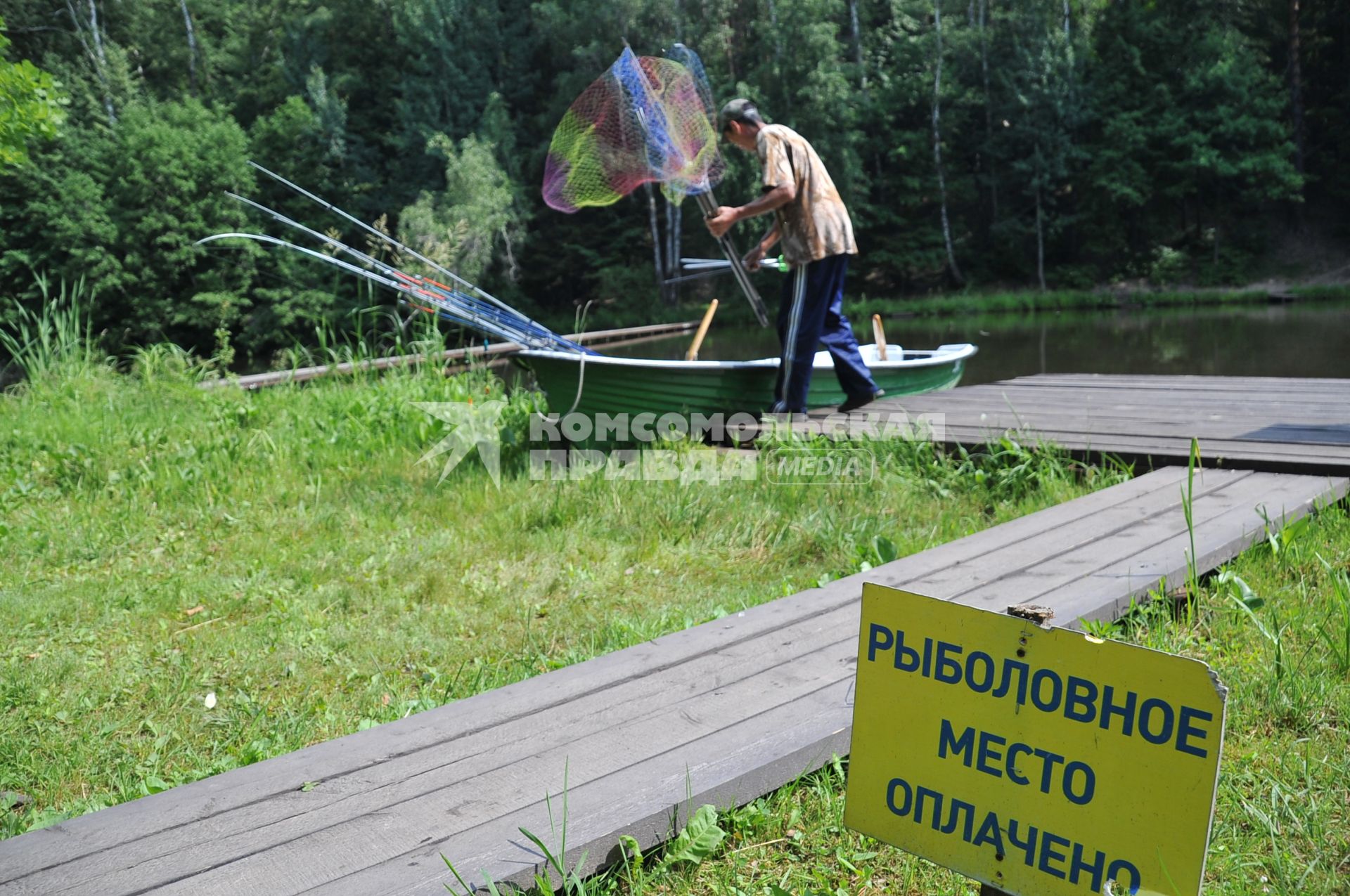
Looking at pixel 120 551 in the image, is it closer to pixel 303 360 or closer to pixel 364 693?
pixel 364 693

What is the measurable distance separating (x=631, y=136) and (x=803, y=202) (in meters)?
0.97

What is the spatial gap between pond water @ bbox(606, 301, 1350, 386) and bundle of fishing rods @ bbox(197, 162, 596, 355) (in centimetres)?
648

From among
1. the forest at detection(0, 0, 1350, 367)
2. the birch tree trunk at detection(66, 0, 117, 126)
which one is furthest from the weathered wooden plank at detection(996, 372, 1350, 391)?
the birch tree trunk at detection(66, 0, 117, 126)

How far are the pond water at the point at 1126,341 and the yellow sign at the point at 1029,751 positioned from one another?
1007cm

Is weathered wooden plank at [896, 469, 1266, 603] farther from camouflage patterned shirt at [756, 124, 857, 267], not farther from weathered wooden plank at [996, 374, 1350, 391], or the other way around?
weathered wooden plank at [996, 374, 1350, 391]

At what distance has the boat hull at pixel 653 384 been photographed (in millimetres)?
5785

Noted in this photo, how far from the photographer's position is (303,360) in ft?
52.8

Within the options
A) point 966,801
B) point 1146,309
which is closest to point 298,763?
point 966,801

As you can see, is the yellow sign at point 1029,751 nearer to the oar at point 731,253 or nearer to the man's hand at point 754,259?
the oar at point 731,253

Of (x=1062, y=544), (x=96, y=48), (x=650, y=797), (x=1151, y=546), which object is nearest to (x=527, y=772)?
(x=650, y=797)

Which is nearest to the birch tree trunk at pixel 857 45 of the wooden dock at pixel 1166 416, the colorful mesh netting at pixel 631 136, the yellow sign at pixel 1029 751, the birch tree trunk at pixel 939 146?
the birch tree trunk at pixel 939 146

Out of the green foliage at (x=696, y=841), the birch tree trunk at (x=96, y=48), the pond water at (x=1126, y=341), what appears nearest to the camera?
the green foliage at (x=696, y=841)

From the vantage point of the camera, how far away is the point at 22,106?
15.6 ft

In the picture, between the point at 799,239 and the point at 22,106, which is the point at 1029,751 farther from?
the point at 22,106
